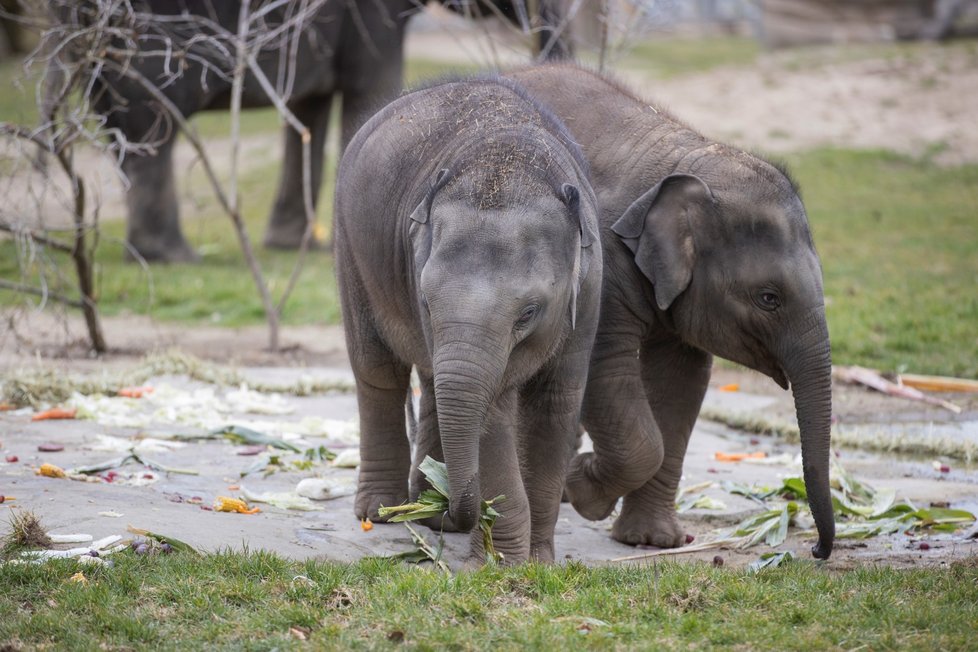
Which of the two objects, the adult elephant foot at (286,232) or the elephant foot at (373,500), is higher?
the elephant foot at (373,500)

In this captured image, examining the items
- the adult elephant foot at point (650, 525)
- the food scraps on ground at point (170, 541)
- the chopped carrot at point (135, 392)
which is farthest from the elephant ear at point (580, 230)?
the chopped carrot at point (135, 392)

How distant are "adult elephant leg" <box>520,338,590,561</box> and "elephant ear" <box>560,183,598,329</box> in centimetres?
27

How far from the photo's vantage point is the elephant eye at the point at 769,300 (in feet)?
20.0

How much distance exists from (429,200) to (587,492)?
2006 mm

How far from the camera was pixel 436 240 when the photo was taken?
520 cm

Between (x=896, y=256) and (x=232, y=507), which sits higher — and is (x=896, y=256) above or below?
below

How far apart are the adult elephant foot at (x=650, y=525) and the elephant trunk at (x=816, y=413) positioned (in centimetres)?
87

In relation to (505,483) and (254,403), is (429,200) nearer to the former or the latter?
(505,483)

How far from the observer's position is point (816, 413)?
600cm

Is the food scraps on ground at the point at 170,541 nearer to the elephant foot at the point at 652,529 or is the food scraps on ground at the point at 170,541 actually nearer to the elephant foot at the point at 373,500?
the elephant foot at the point at 373,500

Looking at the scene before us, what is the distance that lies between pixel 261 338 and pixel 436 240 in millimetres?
7337

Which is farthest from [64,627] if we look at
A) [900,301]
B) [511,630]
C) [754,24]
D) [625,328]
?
[754,24]

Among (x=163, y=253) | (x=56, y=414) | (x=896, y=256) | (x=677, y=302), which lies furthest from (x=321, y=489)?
(x=896, y=256)

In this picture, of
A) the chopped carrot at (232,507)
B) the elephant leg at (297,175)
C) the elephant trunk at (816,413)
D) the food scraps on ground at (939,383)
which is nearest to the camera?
the elephant trunk at (816,413)
